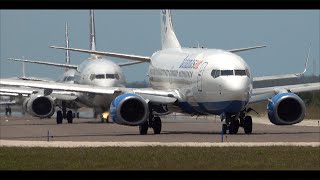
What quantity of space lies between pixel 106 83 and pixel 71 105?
932 centimetres

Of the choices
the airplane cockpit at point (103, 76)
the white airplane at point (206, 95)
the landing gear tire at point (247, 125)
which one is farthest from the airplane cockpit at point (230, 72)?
the airplane cockpit at point (103, 76)

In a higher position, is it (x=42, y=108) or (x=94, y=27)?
(x=94, y=27)

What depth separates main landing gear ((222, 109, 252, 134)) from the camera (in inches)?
1476

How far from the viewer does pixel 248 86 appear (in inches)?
1464

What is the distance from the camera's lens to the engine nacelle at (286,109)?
38062 mm

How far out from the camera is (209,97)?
38.0 meters

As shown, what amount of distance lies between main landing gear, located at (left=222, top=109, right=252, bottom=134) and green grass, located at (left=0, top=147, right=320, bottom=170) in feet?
38.3

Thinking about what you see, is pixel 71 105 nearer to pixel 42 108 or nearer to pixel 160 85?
pixel 42 108

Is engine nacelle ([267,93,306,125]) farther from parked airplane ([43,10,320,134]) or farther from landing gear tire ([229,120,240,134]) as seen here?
landing gear tire ([229,120,240,134])

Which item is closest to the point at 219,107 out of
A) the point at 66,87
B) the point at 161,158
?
the point at 66,87

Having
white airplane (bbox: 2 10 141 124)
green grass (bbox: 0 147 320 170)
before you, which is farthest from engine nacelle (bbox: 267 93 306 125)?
white airplane (bbox: 2 10 141 124)

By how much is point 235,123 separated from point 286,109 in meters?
2.57

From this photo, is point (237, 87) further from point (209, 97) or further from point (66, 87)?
point (66, 87)
